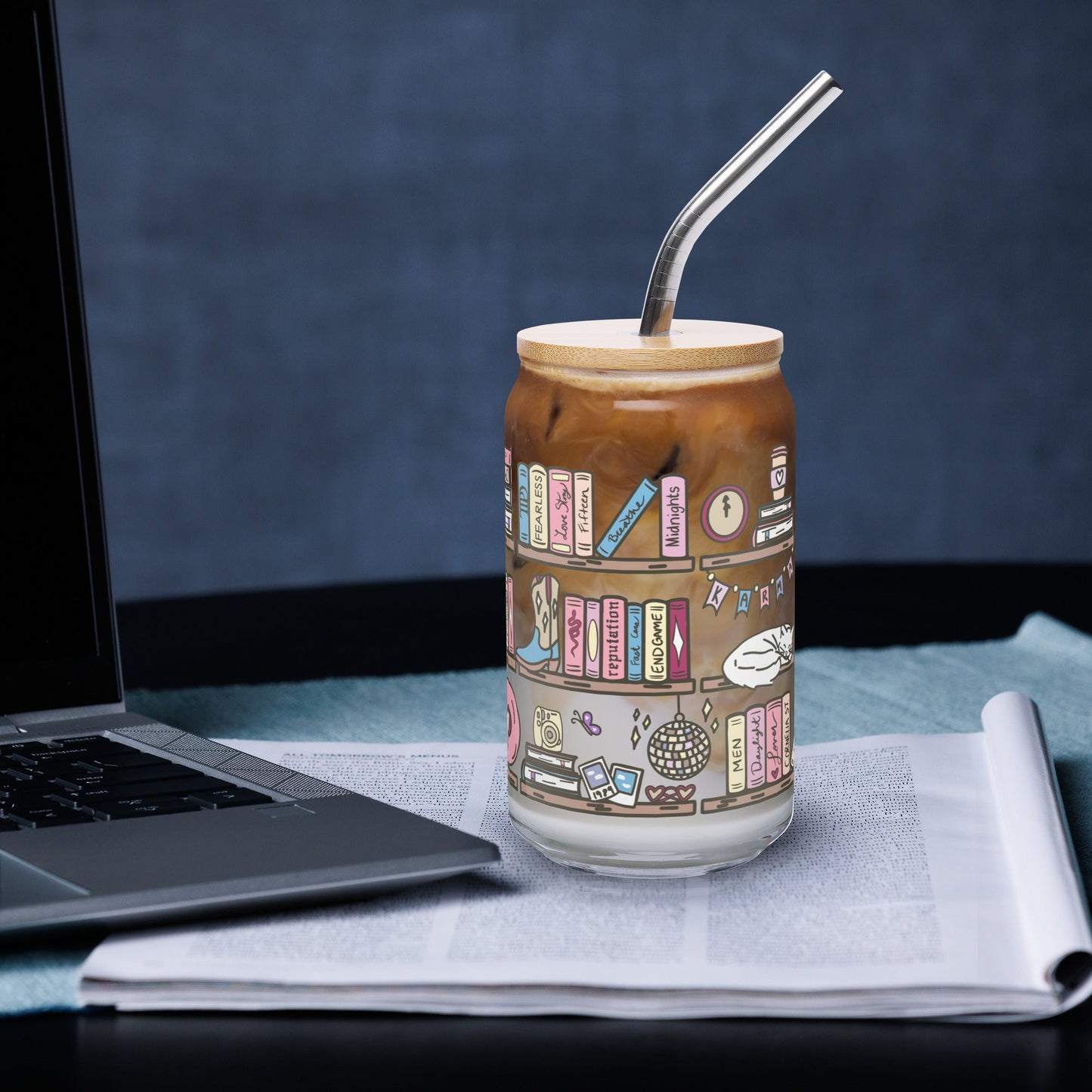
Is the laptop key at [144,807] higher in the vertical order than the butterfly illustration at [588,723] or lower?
lower

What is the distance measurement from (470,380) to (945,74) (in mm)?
957

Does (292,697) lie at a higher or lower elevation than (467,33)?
lower

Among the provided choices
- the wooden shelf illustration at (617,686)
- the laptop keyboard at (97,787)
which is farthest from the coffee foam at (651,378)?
the laptop keyboard at (97,787)

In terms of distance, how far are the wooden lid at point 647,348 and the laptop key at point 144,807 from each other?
0.72 ft

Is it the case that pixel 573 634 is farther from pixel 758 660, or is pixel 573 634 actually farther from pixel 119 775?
pixel 119 775

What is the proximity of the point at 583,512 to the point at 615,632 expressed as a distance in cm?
5

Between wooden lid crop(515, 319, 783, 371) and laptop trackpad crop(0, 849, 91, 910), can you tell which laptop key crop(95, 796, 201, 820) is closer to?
laptop trackpad crop(0, 849, 91, 910)

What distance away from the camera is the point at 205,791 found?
60cm

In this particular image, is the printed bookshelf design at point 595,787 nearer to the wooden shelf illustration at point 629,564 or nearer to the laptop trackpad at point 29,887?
the wooden shelf illustration at point 629,564

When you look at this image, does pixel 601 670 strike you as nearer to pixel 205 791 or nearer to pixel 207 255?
pixel 205 791

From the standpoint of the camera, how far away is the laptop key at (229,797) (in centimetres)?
59

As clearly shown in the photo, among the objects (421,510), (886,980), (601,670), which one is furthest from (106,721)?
(421,510)

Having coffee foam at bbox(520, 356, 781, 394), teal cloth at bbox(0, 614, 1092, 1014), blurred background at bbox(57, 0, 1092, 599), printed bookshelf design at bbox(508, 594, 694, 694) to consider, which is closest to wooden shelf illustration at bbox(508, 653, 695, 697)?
printed bookshelf design at bbox(508, 594, 694, 694)

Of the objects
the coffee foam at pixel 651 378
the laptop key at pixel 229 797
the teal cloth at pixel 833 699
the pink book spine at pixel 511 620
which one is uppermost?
the coffee foam at pixel 651 378
